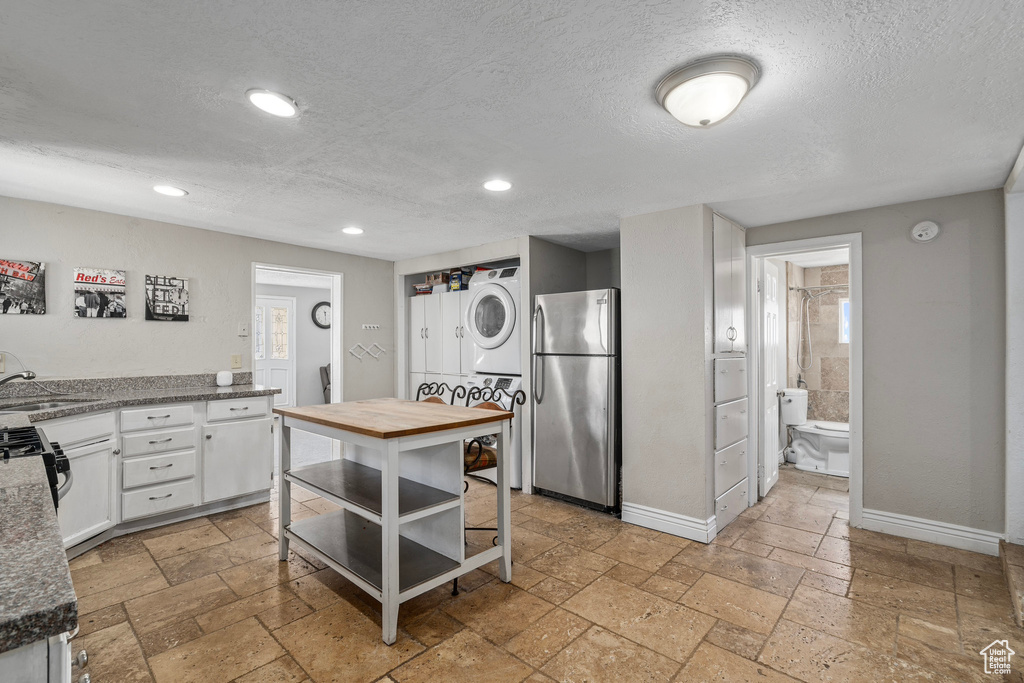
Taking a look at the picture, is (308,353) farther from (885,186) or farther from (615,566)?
(885,186)

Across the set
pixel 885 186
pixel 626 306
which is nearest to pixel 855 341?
pixel 885 186

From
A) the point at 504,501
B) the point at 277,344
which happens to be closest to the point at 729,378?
the point at 504,501

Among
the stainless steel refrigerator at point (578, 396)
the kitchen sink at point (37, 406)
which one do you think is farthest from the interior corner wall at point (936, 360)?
the kitchen sink at point (37, 406)

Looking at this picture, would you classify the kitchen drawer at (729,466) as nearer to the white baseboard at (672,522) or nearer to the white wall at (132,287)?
the white baseboard at (672,522)

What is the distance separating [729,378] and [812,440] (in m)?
2.04

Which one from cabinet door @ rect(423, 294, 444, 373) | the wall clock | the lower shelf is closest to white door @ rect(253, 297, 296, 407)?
the wall clock

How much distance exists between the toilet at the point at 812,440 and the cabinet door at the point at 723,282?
1970 millimetres

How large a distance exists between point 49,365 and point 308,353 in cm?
457

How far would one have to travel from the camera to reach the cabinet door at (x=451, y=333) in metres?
4.59

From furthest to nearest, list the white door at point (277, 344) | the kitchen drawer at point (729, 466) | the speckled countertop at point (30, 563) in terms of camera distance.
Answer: the white door at point (277, 344) < the kitchen drawer at point (729, 466) < the speckled countertop at point (30, 563)

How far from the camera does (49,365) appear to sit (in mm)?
3092

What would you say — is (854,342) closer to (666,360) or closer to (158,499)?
(666,360)

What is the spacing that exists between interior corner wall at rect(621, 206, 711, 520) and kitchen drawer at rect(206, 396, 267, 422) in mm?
2643

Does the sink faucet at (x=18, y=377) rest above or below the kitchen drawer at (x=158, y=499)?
above
